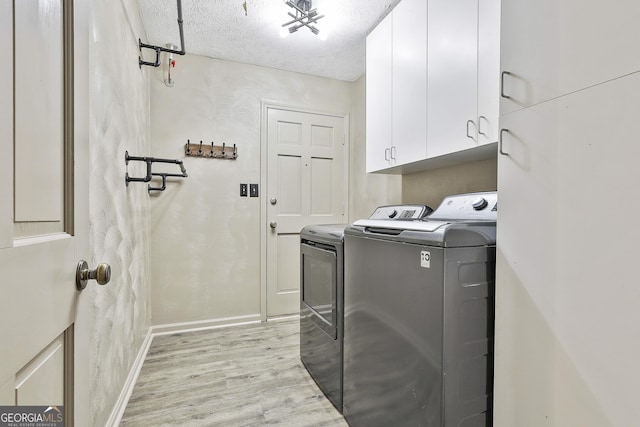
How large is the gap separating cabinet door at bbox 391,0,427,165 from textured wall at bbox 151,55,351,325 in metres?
1.43

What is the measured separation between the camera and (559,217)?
791 mm

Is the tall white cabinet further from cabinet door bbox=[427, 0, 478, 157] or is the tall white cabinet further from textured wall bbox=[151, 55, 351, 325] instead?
textured wall bbox=[151, 55, 351, 325]

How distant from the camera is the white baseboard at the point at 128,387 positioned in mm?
1525

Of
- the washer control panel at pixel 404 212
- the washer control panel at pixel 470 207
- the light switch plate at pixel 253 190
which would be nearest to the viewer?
the washer control panel at pixel 470 207

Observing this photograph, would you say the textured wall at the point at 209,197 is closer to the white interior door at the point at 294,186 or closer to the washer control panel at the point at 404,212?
the white interior door at the point at 294,186

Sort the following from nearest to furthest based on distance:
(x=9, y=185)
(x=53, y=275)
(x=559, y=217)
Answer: (x=9, y=185) < (x=53, y=275) < (x=559, y=217)

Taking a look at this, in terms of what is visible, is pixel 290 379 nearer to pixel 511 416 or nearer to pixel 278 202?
pixel 511 416

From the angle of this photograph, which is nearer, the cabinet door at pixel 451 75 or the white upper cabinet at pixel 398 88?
the cabinet door at pixel 451 75

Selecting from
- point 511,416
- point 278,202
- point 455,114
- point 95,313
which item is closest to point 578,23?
point 455,114

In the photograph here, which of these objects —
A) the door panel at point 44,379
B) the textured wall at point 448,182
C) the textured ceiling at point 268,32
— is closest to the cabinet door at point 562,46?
the textured wall at point 448,182

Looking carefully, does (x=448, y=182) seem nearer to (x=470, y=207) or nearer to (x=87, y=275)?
(x=470, y=207)

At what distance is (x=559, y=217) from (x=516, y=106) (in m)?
0.36

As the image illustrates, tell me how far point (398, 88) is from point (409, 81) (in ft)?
0.38

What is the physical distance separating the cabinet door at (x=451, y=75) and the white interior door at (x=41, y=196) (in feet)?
4.86
